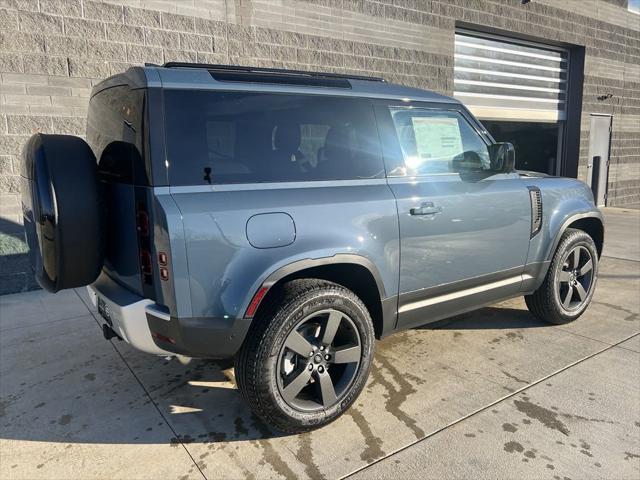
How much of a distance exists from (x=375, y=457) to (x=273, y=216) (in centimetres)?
135

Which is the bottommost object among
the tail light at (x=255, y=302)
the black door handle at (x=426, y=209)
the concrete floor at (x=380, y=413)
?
the concrete floor at (x=380, y=413)

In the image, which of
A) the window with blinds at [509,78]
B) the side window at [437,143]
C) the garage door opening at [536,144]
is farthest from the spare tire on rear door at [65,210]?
the garage door opening at [536,144]

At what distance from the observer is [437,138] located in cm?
348

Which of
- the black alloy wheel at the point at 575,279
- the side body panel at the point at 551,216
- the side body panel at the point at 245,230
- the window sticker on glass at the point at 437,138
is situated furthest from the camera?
the black alloy wheel at the point at 575,279

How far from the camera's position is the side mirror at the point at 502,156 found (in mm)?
3477

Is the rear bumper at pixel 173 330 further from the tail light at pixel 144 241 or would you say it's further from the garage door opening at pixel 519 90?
the garage door opening at pixel 519 90

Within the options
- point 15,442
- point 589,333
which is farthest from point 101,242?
point 589,333

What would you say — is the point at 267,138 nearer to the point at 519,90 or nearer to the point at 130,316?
the point at 130,316

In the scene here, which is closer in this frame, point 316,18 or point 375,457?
point 375,457

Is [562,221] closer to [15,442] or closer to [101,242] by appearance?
[101,242]

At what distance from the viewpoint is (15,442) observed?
2.70 m

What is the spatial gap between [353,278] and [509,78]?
930 cm

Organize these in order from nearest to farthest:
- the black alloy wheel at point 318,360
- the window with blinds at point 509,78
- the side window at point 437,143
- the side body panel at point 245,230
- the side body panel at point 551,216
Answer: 1. the side body panel at point 245,230
2. the black alloy wheel at point 318,360
3. the side window at point 437,143
4. the side body panel at point 551,216
5. the window with blinds at point 509,78

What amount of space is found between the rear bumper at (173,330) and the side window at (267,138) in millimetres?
666
